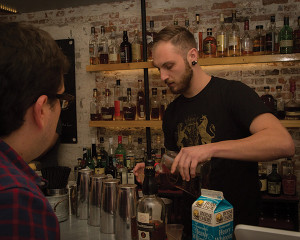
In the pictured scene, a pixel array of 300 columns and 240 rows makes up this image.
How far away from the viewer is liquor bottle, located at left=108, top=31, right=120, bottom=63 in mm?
2908

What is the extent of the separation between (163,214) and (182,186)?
0.18 m

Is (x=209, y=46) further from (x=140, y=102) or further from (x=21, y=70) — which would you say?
(x=21, y=70)

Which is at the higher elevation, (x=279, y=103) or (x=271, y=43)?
(x=271, y=43)

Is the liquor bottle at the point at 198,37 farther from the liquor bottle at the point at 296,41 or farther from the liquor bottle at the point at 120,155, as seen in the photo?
the liquor bottle at the point at 120,155

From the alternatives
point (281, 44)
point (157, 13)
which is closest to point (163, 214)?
point (281, 44)

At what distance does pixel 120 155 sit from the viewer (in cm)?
296

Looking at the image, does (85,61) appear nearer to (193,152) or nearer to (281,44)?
(281,44)

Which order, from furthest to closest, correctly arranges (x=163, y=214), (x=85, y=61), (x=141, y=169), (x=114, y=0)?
(x=85, y=61) < (x=114, y=0) < (x=141, y=169) < (x=163, y=214)

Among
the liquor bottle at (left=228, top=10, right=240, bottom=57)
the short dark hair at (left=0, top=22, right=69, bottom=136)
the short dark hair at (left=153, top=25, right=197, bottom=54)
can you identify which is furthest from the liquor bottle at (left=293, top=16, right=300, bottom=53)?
the short dark hair at (left=0, top=22, right=69, bottom=136)

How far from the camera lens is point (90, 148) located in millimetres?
3273

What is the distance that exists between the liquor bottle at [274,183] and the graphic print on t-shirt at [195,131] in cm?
Result: 115

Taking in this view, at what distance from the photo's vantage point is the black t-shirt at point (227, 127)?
1526mm

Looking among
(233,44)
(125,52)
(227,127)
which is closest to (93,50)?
(125,52)

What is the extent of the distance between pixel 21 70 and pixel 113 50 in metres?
2.36
